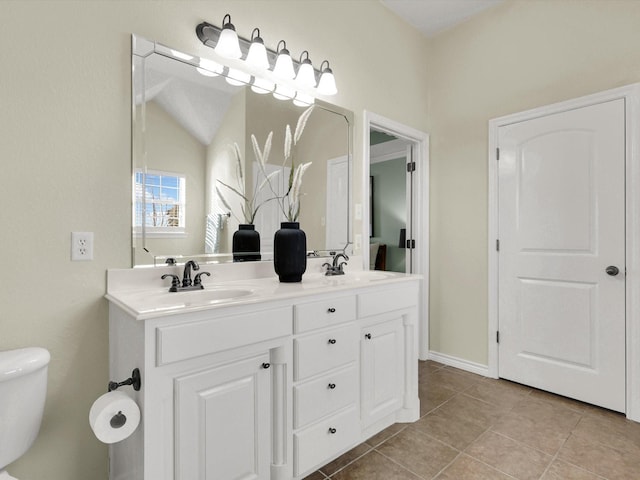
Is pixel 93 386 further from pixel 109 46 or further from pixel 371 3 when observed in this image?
pixel 371 3

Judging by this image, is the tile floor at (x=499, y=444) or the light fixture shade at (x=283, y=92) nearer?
the tile floor at (x=499, y=444)

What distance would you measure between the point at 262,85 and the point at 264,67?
0.31 feet

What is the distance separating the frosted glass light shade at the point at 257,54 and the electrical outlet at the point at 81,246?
117 cm

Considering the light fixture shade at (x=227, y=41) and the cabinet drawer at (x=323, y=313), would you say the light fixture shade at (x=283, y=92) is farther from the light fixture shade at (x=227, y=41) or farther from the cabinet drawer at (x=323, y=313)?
the cabinet drawer at (x=323, y=313)

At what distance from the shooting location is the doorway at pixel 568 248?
213cm

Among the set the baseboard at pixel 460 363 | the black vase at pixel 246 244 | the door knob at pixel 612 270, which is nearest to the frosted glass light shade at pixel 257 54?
the black vase at pixel 246 244

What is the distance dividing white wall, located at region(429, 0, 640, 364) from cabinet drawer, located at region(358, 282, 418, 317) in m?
1.08

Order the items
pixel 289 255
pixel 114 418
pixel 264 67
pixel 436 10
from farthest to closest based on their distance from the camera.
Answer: pixel 436 10
pixel 264 67
pixel 289 255
pixel 114 418

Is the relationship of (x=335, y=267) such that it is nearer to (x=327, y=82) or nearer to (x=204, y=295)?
(x=204, y=295)

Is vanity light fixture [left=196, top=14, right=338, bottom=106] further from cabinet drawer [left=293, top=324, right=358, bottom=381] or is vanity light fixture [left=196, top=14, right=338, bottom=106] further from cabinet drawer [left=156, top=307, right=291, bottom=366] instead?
cabinet drawer [left=293, top=324, right=358, bottom=381]

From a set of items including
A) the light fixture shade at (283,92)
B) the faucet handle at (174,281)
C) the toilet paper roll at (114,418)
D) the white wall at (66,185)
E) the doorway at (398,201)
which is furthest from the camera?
the doorway at (398,201)

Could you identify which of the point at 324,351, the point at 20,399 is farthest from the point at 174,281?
the point at 324,351

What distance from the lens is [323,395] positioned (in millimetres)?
1571

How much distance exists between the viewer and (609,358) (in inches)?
86.6
